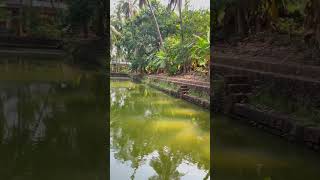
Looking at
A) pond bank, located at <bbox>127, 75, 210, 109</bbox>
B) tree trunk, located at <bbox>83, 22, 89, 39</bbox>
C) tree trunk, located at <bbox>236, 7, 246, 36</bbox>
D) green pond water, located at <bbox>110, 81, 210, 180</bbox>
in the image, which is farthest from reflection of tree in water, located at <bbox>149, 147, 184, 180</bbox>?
pond bank, located at <bbox>127, 75, 210, 109</bbox>

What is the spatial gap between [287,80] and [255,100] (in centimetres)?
83

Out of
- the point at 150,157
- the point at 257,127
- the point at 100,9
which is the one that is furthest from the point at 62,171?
the point at 100,9

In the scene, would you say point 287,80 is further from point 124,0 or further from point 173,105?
point 124,0

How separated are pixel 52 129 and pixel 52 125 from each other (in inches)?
7.3

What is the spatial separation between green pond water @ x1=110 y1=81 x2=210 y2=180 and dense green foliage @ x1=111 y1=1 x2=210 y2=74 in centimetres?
385

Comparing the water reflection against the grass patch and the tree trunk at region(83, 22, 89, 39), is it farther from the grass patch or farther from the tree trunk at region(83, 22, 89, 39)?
the grass patch

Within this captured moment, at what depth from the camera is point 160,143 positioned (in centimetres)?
554

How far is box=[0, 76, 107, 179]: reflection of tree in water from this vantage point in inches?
167

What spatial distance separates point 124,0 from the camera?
69.3 feet

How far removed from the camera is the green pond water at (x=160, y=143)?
4.29 metres

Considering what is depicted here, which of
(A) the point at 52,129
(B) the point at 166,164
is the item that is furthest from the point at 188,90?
(B) the point at 166,164

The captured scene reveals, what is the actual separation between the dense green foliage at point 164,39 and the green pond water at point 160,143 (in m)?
3.85

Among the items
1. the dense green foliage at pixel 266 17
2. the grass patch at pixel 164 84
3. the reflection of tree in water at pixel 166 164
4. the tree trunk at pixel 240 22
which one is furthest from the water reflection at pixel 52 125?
the grass patch at pixel 164 84

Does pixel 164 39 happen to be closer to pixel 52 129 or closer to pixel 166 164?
pixel 52 129
